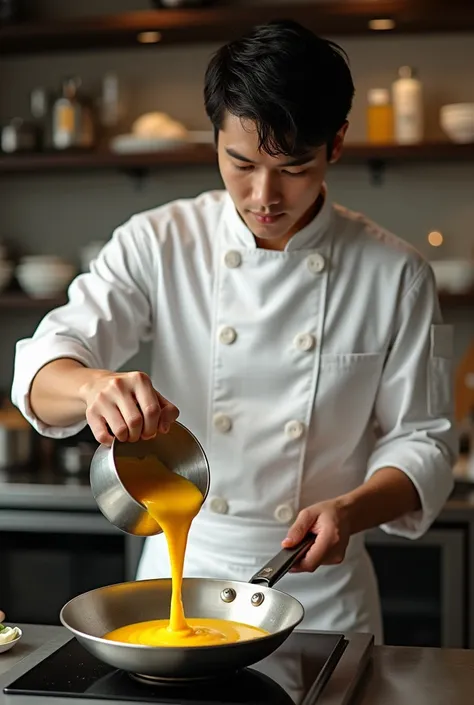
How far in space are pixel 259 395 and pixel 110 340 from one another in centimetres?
29

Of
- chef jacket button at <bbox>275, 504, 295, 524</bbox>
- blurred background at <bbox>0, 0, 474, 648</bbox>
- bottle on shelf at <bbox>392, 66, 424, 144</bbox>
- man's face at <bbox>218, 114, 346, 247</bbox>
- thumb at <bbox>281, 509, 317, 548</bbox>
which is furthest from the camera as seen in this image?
bottle on shelf at <bbox>392, 66, 424, 144</bbox>

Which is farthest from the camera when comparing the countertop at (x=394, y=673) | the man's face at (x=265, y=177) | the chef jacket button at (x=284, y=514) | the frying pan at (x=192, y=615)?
the chef jacket button at (x=284, y=514)

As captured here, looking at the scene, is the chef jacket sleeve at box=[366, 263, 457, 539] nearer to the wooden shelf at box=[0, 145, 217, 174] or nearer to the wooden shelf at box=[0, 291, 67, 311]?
the wooden shelf at box=[0, 145, 217, 174]

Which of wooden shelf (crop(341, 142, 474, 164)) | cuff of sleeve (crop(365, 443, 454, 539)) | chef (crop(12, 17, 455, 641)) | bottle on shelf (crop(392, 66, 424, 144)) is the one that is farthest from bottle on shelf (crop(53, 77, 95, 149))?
cuff of sleeve (crop(365, 443, 454, 539))

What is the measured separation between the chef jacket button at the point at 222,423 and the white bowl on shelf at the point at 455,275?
1.66 m

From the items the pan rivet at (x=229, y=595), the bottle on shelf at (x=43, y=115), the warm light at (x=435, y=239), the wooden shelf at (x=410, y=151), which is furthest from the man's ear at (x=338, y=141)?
the bottle on shelf at (x=43, y=115)

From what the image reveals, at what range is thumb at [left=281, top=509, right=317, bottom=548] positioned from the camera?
1512mm

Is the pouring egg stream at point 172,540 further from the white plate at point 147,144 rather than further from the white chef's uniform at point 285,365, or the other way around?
the white plate at point 147,144

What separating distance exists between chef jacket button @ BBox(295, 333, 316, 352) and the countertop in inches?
23.8

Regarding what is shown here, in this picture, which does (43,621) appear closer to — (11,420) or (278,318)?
(11,420)

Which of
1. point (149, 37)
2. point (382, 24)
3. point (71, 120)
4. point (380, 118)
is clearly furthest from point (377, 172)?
point (71, 120)

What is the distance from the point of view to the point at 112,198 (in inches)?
152

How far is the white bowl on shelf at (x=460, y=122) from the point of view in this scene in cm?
337

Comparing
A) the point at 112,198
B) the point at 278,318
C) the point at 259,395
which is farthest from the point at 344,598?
the point at 112,198
